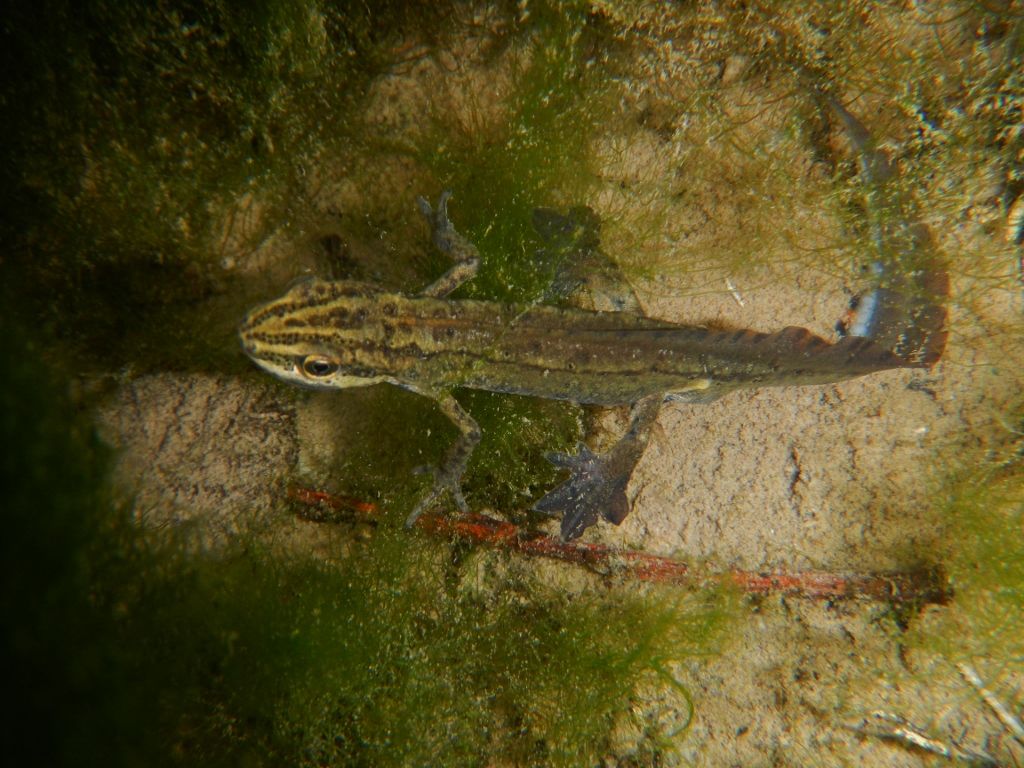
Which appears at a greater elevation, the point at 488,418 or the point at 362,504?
the point at 488,418

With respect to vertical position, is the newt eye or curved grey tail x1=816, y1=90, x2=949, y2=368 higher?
curved grey tail x1=816, y1=90, x2=949, y2=368

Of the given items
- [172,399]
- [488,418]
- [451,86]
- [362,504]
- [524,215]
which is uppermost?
[451,86]

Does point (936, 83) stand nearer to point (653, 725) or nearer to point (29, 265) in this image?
Answer: point (653, 725)

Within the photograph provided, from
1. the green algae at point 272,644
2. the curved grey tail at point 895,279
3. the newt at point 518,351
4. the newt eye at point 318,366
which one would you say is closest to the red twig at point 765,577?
the green algae at point 272,644

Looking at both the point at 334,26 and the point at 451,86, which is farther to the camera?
the point at 451,86

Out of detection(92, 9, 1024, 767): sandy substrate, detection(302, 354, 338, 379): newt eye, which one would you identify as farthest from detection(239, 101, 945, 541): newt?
detection(92, 9, 1024, 767): sandy substrate

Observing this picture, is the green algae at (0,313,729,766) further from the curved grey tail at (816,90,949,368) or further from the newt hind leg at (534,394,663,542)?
the curved grey tail at (816,90,949,368)

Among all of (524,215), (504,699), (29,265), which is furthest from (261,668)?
(524,215)

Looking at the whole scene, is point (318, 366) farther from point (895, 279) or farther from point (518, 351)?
point (895, 279)
